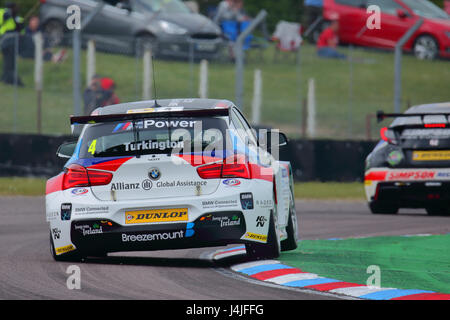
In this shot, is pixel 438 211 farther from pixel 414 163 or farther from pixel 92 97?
pixel 92 97

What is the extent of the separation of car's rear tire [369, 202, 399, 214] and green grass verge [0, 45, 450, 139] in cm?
992

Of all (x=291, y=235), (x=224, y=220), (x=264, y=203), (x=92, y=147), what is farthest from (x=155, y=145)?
(x=291, y=235)

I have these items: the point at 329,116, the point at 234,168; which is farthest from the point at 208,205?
the point at 329,116

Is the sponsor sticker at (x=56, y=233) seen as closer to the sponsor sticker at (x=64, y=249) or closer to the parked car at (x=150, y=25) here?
the sponsor sticker at (x=64, y=249)

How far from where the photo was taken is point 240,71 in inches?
926

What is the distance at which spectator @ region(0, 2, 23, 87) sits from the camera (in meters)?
25.8

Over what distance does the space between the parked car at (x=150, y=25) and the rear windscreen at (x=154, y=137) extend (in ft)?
56.5

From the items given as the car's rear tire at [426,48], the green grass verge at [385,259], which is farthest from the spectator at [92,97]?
the green grass verge at [385,259]

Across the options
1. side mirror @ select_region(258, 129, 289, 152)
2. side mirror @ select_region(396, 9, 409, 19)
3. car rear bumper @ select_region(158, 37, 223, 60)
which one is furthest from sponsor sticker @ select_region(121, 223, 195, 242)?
side mirror @ select_region(396, 9, 409, 19)

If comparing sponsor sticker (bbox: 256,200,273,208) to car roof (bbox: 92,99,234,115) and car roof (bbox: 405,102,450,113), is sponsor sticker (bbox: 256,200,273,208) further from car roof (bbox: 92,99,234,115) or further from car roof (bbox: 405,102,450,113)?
car roof (bbox: 405,102,450,113)

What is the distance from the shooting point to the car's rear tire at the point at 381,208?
17.1 meters

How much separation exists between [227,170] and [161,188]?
1.79 ft

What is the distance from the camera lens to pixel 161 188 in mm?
9719
